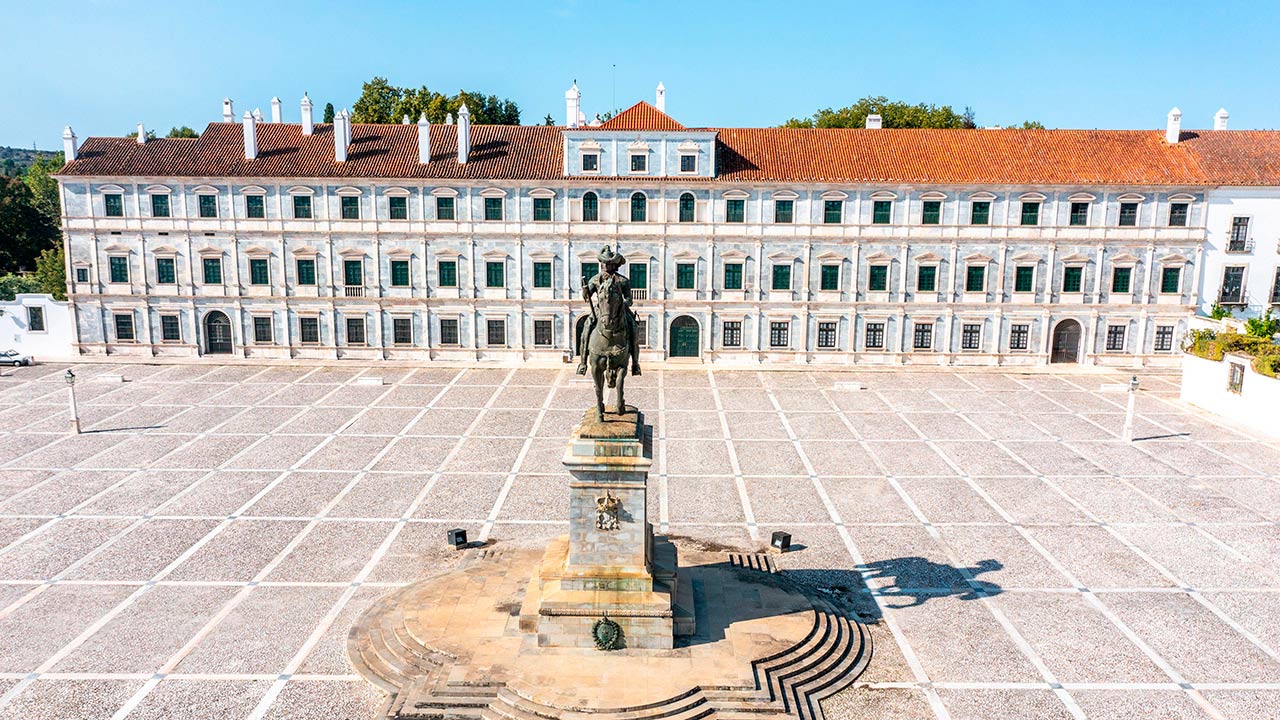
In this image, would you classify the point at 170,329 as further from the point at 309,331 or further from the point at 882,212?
the point at 882,212

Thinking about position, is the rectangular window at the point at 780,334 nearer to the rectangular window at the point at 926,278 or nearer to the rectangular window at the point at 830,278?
the rectangular window at the point at 830,278

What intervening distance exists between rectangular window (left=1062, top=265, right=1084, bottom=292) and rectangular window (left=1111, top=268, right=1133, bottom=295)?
1724 millimetres

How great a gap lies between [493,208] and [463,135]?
437cm

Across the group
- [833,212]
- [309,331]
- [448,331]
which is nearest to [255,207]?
[309,331]

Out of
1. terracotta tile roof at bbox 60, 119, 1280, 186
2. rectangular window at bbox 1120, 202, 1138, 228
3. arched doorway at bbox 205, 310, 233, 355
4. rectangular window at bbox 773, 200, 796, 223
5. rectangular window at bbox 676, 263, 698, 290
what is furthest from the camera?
arched doorway at bbox 205, 310, 233, 355

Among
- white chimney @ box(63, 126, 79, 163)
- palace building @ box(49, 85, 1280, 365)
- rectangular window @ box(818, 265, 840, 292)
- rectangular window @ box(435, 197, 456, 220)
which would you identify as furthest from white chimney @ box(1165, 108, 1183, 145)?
white chimney @ box(63, 126, 79, 163)

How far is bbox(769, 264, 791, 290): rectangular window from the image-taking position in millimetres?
48844

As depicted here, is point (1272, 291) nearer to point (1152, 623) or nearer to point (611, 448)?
point (1152, 623)

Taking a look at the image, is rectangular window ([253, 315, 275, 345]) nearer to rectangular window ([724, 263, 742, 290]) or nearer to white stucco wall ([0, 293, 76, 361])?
white stucco wall ([0, 293, 76, 361])

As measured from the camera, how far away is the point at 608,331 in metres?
17.4

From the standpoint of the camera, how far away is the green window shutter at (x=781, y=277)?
160ft

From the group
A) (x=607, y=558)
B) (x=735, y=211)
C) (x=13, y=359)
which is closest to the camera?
(x=607, y=558)

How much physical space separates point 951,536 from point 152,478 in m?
25.7

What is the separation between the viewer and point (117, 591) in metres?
20.6
